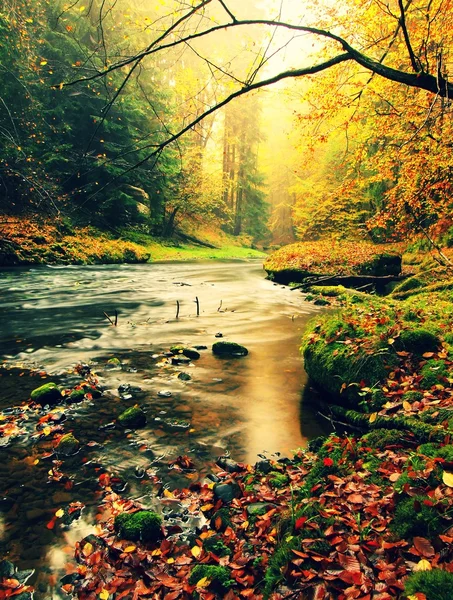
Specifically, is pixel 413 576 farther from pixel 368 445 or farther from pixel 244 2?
pixel 244 2

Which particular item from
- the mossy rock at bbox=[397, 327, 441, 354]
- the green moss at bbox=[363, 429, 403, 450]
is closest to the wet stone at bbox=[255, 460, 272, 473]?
the green moss at bbox=[363, 429, 403, 450]

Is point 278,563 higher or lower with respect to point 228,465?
higher

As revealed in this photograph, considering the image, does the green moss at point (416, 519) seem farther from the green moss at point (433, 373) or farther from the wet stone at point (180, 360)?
the wet stone at point (180, 360)

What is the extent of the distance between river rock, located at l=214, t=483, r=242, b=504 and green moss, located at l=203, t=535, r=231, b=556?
1.57 ft

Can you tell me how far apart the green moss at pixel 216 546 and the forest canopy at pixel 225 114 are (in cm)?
309

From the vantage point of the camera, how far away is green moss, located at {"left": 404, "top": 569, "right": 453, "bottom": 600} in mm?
1746

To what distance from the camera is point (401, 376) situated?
A: 4461 millimetres

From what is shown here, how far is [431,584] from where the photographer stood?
5.89ft

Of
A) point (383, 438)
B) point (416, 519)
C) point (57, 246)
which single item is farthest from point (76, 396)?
point (57, 246)

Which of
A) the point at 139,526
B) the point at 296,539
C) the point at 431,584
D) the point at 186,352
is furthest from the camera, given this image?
the point at 186,352

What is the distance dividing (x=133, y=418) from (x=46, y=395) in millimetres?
1447

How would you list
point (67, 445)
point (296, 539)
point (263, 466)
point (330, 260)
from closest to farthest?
point (296, 539) < point (263, 466) < point (67, 445) < point (330, 260)

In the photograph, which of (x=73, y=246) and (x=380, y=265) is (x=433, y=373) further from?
(x=73, y=246)

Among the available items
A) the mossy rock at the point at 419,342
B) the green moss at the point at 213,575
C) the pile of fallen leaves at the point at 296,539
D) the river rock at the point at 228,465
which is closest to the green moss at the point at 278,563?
the pile of fallen leaves at the point at 296,539
